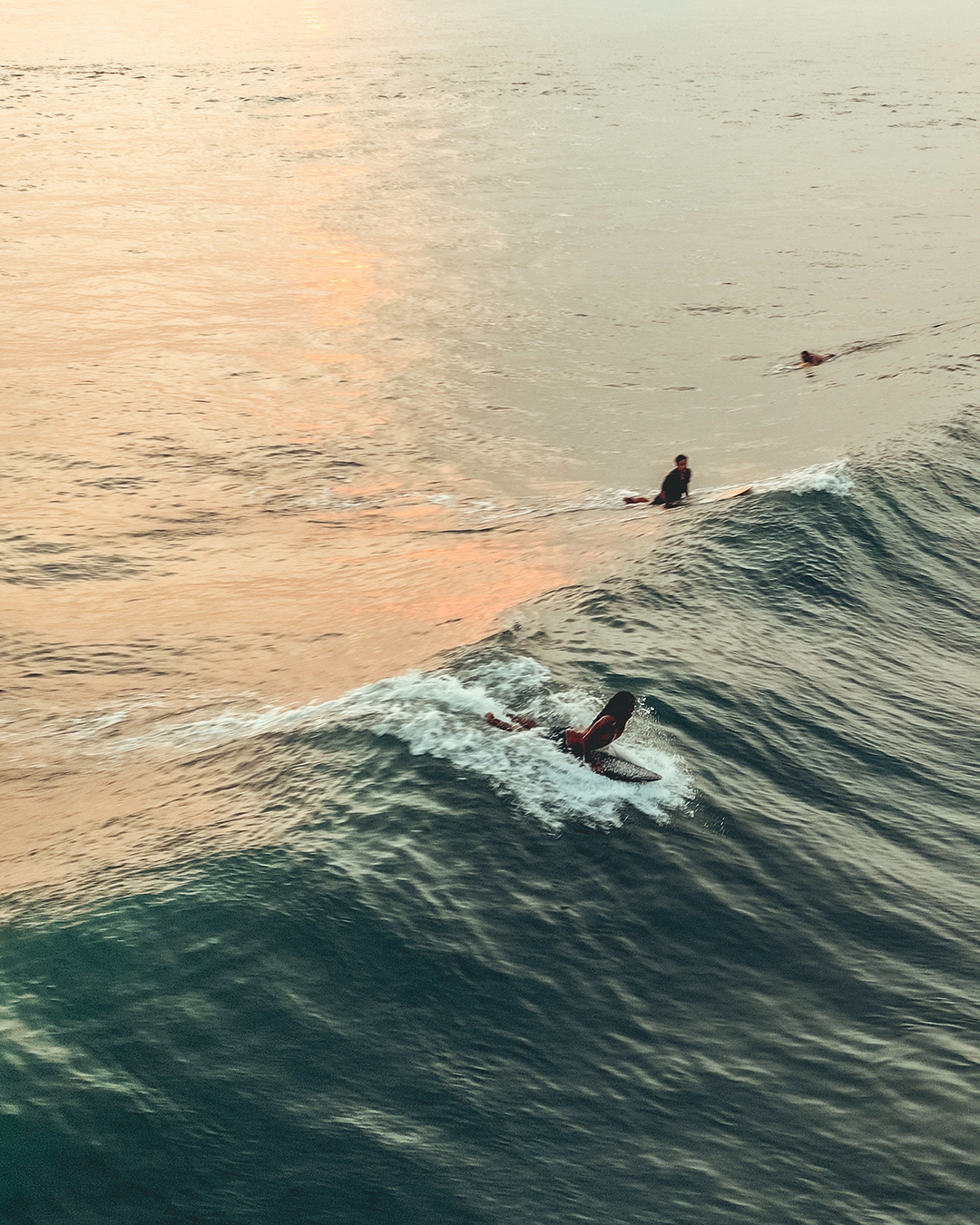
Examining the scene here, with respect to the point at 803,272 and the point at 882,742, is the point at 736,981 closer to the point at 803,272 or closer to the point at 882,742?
the point at 882,742

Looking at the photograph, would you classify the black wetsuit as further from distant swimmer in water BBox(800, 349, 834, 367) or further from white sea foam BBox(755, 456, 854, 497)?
distant swimmer in water BBox(800, 349, 834, 367)


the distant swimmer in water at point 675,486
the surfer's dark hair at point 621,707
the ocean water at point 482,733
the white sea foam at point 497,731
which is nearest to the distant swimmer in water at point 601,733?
the surfer's dark hair at point 621,707

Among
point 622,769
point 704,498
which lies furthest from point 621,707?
point 704,498

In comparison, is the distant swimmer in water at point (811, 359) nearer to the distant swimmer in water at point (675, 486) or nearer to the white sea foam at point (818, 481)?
the white sea foam at point (818, 481)

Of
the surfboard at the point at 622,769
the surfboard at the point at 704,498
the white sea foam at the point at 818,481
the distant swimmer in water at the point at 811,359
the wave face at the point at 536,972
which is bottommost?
the wave face at the point at 536,972

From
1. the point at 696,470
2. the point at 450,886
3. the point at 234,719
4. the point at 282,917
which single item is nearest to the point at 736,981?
the point at 450,886

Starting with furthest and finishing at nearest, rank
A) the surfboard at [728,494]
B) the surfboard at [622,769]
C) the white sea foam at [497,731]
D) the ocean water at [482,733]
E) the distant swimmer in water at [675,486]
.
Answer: the distant swimmer in water at [675,486]
the surfboard at [728,494]
the surfboard at [622,769]
the white sea foam at [497,731]
the ocean water at [482,733]
